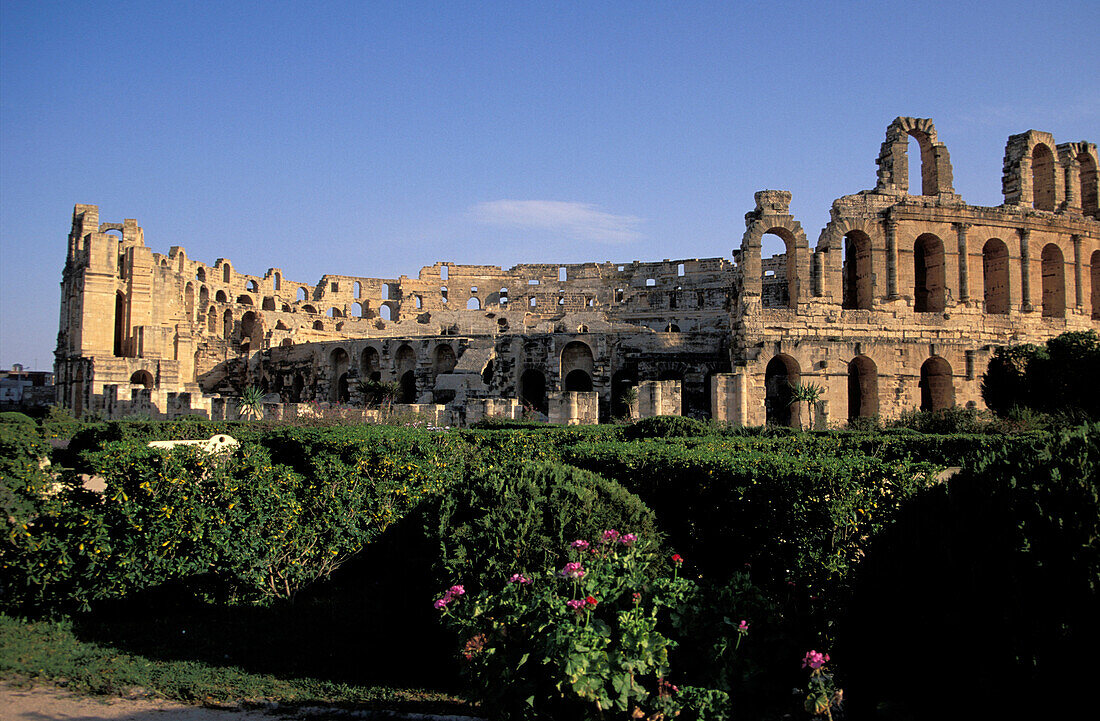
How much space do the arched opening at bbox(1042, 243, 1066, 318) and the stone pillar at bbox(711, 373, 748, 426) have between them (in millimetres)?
14382

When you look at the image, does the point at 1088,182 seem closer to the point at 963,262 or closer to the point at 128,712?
the point at 963,262

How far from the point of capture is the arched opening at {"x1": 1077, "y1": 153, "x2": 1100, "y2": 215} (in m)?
28.8

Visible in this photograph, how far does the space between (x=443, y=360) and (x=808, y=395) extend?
58.9 ft

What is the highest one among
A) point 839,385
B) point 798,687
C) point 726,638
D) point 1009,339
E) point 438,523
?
point 1009,339

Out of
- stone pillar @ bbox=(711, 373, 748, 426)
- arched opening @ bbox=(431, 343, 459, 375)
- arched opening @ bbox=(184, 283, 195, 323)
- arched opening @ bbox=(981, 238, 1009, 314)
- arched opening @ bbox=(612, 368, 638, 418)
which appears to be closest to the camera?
stone pillar @ bbox=(711, 373, 748, 426)

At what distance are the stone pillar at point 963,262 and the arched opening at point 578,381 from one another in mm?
15602

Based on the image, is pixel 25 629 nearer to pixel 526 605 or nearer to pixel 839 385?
pixel 526 605

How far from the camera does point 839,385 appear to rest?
24406 millimetres

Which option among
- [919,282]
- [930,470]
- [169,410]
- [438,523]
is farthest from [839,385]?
[169,410]

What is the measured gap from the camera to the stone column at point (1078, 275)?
27.6m

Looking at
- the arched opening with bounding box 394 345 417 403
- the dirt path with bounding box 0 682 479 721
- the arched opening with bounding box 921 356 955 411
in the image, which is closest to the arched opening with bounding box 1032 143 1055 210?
the arched opening with bounding box 921 356 955 411

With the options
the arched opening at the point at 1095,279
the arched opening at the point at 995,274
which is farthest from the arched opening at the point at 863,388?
the arched opening at the point at 1095,279

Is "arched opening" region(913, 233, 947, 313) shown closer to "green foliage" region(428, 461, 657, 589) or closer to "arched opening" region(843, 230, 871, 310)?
"arched opening" region(843, 230, 871, 310)

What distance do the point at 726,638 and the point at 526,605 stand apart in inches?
45.7
